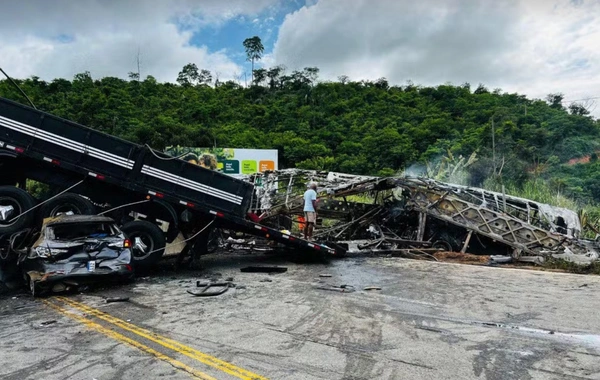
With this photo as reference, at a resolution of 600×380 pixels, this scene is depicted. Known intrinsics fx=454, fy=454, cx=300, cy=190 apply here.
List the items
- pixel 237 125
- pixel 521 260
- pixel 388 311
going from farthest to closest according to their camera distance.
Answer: pixel 237 125, pixel 521 260, pixel 388 311

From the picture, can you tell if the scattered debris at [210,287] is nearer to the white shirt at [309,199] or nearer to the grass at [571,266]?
the white shirt at [309,199]

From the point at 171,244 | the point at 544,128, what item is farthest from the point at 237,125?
the point at 171,244

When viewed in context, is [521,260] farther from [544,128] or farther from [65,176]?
[544,128]

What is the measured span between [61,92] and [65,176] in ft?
154

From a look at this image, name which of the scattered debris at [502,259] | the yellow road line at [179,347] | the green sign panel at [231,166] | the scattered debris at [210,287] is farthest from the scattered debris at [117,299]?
the green sign panel at [231,166]

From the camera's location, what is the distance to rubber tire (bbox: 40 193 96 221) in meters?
9.63

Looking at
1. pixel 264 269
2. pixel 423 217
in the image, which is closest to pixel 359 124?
pixel 423 217

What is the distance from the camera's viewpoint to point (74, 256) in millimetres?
8016

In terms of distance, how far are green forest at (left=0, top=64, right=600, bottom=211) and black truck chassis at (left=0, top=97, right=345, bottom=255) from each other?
15.9 metres

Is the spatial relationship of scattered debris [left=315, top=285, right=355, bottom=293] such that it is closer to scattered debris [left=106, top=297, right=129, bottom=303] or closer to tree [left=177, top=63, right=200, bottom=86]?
scattered debris [left=106, top=297, right=129, bottom=303]

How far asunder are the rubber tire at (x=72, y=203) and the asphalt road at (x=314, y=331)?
2082mm

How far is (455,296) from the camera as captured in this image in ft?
25.5

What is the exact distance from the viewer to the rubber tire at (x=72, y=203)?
31.6ft

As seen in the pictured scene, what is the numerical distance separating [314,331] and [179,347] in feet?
5.38
